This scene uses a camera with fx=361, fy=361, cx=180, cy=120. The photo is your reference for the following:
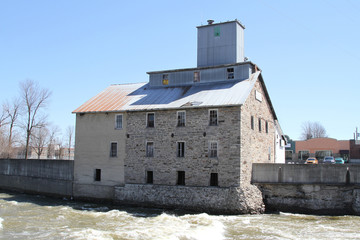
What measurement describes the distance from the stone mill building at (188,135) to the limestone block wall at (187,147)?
0.07 m

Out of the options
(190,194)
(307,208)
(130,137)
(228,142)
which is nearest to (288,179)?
(307,208)

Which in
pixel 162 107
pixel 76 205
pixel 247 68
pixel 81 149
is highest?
pixel 247 68

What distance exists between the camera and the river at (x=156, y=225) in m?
17.6

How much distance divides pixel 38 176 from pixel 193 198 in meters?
18.0

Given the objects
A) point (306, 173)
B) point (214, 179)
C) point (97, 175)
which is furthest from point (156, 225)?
point (97, 175)

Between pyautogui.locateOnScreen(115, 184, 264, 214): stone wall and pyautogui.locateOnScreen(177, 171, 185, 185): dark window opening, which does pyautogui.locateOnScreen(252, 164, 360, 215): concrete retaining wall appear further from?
pyautogui.locateOnScreen(177, 171, 185, 185): dark window opening

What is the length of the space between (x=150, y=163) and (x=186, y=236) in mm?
10018

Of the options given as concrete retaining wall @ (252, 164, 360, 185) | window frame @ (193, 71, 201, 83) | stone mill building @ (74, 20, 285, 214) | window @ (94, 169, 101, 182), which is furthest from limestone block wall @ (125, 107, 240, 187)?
window frame @ (193, 71, 201, 83)

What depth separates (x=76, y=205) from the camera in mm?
27312

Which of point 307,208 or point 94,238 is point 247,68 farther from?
point 94,238

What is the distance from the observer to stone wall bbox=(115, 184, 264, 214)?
75.5 ft

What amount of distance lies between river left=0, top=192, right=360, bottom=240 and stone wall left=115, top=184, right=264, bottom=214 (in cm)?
79

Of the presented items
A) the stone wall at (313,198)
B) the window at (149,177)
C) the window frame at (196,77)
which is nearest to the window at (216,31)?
the window frame at (196,77)

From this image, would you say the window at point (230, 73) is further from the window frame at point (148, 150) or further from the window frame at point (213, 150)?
the window frame at point (148, 150)
